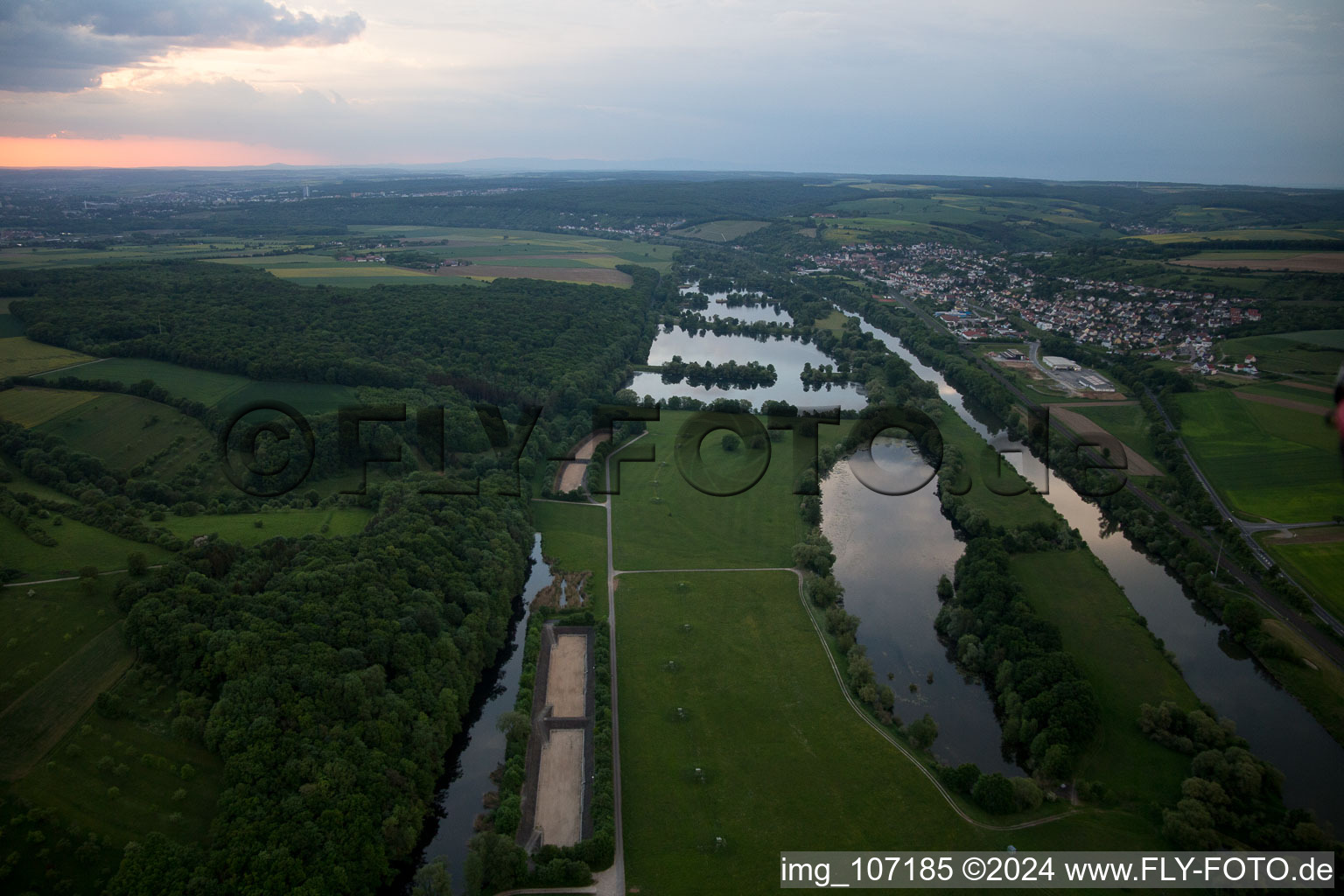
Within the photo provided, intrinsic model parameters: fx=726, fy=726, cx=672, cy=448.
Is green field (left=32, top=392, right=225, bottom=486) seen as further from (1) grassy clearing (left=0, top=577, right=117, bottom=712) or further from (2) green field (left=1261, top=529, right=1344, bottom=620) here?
(2) green field (left=1261, top=529, right=1344, bottom=620)

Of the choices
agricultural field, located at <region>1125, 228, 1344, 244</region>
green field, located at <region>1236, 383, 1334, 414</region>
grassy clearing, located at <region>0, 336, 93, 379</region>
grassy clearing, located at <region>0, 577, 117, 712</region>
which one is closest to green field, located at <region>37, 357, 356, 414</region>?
grassy clearing, located at <region>0, 336, 93, 379</region>

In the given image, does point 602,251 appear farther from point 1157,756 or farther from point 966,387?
point 1157,756

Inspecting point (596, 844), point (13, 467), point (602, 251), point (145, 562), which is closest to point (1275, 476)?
point (596, 844)

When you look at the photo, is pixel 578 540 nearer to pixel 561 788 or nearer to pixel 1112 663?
pixel 561 788

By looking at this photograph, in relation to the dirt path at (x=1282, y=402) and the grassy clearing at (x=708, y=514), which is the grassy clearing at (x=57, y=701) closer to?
the grassy clearing at (x=708, y=514)

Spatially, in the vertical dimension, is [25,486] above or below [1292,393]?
below

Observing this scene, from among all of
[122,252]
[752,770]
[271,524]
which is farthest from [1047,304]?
[122,252]

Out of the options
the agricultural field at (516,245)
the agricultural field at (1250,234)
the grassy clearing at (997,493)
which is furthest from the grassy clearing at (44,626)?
the agricultural field at (1250,234)
